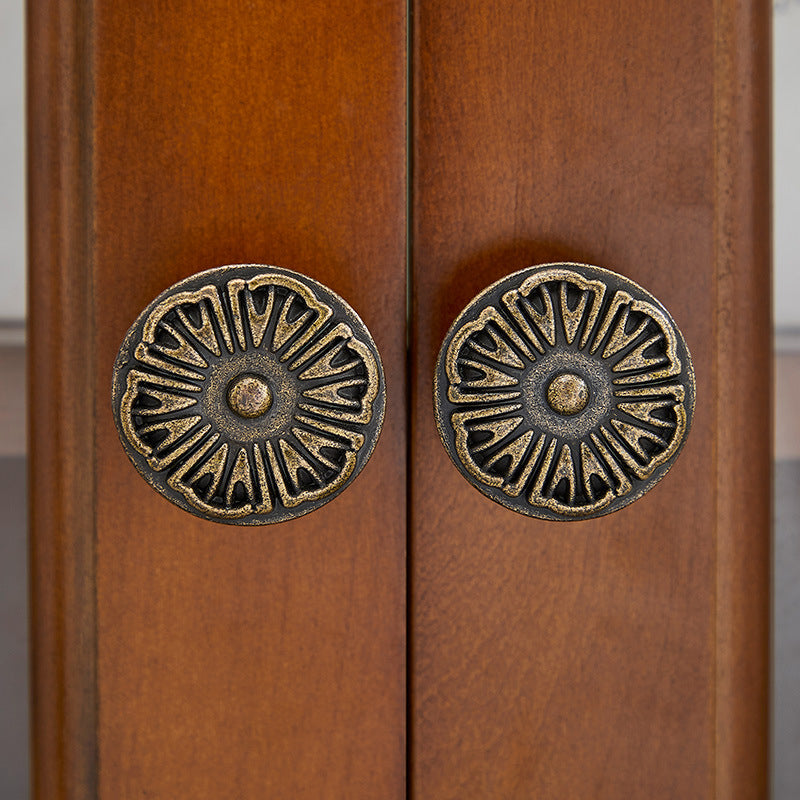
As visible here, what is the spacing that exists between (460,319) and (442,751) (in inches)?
7.9

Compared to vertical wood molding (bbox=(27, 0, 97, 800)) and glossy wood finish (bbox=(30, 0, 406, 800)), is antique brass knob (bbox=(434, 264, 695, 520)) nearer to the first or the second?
glossy wood finish (bbox=(30, 0, 406, 800))

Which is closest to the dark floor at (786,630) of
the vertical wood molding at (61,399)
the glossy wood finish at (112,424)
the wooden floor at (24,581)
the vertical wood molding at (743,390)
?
the wooden floor at (24,581)

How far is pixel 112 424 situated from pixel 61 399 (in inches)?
1.0

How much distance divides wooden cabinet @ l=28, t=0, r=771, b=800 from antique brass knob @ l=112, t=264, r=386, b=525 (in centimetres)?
3

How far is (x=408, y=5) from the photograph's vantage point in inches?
10.9

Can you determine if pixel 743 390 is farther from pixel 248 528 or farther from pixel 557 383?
pixel 248 528

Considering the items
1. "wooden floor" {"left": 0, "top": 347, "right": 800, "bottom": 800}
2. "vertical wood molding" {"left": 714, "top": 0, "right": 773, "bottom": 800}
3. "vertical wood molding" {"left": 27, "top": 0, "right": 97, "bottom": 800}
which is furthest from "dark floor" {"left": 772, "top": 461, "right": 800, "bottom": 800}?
"vertical wood molding" {"left": 27, "top": 0, "right": 97, "bottom": 800}

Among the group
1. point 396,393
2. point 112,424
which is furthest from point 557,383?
point 112,424

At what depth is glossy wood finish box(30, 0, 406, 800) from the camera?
27 centimetres

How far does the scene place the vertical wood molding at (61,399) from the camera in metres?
0.27

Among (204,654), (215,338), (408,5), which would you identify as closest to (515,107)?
(408,5)

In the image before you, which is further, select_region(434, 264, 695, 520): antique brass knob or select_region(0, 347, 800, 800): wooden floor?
select_region(0, 347, 800, 800): wooden floor

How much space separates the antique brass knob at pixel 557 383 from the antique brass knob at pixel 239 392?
44 mm

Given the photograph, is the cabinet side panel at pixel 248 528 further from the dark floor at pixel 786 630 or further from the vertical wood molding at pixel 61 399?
the dark floor at pixel 786 630
